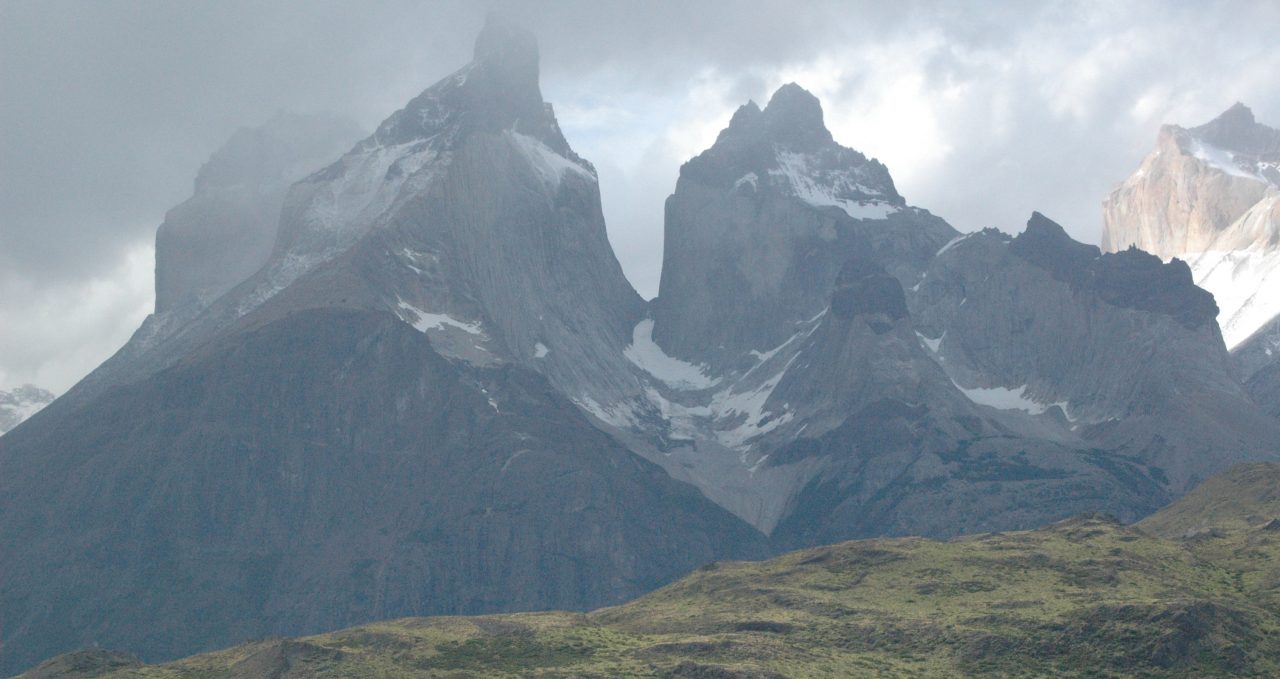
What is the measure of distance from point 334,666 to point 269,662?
25.1 ft

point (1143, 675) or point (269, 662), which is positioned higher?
point (269, 662)

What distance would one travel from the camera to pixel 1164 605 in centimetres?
→ 19188

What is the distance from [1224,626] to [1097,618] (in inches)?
473

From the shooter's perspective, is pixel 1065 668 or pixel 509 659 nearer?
pixel 1065 668

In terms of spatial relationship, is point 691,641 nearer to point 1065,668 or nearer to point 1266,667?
point 1065,668

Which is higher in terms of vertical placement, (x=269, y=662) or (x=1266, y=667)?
(x=269, y=662)

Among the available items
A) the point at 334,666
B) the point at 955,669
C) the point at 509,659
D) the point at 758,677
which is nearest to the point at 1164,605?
the point at 955,669

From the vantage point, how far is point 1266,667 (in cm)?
18300

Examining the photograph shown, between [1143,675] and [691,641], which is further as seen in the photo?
[691,641]

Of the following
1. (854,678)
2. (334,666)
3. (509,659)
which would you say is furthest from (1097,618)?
(334,666)

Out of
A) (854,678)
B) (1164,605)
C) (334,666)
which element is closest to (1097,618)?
(1164,605)

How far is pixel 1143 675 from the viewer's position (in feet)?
601

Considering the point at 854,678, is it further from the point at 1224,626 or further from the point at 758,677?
the point at 1224,626

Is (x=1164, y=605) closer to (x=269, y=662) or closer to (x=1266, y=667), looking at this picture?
(x=1266, y=667)
